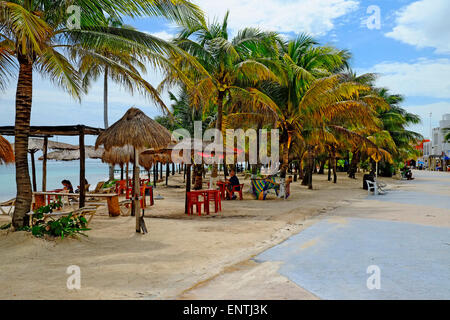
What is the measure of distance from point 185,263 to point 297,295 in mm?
1809

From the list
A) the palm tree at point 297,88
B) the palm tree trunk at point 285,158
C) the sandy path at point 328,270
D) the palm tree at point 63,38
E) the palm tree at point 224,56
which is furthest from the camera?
the palm tree trunk at point 285,158

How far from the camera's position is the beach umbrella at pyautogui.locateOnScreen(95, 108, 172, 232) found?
7.07 meters

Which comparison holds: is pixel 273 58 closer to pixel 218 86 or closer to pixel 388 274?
pixel 218 86

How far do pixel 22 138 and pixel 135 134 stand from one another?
2.06 metres

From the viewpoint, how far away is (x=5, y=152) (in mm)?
9891

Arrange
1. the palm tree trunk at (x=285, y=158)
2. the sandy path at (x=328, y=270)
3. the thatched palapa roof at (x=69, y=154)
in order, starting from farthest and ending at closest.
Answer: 1. the palm tree trunk at (x=285, y=158)
2. the thatched palapa roof at (x=69, y=154)
3. the sandy path at (x=328, y=270)

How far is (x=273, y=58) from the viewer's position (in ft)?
49.6

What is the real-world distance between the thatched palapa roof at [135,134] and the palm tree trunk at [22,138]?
4.73 ft

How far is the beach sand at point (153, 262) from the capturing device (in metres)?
3.72

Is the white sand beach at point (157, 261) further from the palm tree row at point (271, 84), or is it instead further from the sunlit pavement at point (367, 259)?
the palm tree row at point (271, 84)

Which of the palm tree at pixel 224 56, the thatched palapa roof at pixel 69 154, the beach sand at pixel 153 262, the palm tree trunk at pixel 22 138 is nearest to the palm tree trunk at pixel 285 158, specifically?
the palm tree at pixel 224 56

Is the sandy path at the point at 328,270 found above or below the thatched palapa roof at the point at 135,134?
below

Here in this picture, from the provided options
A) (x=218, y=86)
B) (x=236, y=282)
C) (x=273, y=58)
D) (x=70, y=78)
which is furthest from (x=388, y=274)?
(x=273, y=58)

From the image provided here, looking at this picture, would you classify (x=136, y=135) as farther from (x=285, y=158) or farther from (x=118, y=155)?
(x=285, y=158)
